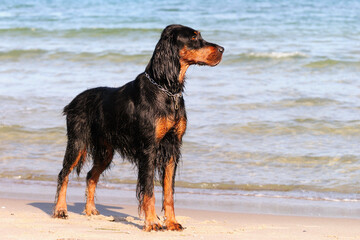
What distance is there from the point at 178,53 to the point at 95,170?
1655 millimetres

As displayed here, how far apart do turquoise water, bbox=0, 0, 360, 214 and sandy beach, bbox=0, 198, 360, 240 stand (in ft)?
3.14

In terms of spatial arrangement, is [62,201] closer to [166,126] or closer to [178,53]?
[166,126]

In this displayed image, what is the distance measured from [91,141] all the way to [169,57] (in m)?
1.33

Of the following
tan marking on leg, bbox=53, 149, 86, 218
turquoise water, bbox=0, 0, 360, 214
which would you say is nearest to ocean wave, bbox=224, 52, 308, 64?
turquoise water, bbox=0, 0, 360, 214

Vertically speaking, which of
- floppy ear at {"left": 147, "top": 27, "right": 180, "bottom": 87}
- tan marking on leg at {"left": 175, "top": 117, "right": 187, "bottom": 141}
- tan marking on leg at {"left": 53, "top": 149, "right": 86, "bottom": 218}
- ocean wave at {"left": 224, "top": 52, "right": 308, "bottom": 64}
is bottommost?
tan marking on leg at {"left": 53, "top": 149, "right": 86, "bottom": 218}

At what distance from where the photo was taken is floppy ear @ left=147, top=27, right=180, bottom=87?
5.10 m

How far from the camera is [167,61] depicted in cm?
512

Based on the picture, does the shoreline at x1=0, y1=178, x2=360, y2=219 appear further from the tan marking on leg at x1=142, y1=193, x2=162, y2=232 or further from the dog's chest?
the dog's chest

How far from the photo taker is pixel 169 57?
16.8ft

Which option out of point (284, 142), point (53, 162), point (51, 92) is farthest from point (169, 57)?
point (51, 92)

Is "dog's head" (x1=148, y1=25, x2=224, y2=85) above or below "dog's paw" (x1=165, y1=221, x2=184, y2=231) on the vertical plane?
above

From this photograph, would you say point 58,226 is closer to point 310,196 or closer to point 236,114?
point 310,196

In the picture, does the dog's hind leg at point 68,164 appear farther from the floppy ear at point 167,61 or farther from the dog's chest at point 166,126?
the floppy ear at point 167,61

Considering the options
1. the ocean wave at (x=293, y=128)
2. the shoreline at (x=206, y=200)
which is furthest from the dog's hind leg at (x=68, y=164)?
the ocean wave at (x=293, y=128)
